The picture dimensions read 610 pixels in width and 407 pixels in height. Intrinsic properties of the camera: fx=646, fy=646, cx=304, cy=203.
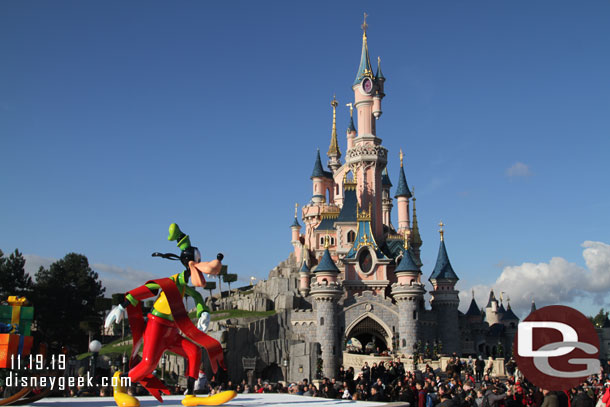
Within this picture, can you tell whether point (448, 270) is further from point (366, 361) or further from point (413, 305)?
point (366, 361)

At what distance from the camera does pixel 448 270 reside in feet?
175

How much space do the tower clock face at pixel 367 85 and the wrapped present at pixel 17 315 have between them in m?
45.5

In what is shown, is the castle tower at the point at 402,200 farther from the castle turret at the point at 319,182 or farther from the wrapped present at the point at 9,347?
the wrapped present at the point at 9,347

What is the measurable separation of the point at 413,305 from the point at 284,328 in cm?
964

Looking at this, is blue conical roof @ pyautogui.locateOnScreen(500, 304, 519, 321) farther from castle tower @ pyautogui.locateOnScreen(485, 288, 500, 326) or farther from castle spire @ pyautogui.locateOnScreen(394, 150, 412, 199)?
castle spire @ pyautogui.locateOnScreen(394, 150, 412, 199)

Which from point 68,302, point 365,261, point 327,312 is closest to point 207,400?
point 327,312

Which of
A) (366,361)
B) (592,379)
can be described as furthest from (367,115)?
(592,379)

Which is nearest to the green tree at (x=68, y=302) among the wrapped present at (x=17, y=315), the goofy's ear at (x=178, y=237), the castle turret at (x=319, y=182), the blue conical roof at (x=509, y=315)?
the castle turret at (x=319, y=182)

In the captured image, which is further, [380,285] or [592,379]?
[380,285]

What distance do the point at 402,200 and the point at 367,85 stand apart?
11.8 metres

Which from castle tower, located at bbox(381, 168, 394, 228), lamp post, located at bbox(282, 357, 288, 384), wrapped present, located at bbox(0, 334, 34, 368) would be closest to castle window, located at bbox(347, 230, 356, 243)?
castle tower, located at bbox(381, 168, 394, 228)

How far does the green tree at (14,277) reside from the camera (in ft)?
153

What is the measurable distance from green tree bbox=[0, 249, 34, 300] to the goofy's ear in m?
36.9

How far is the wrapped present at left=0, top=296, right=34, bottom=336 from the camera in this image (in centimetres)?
1590
